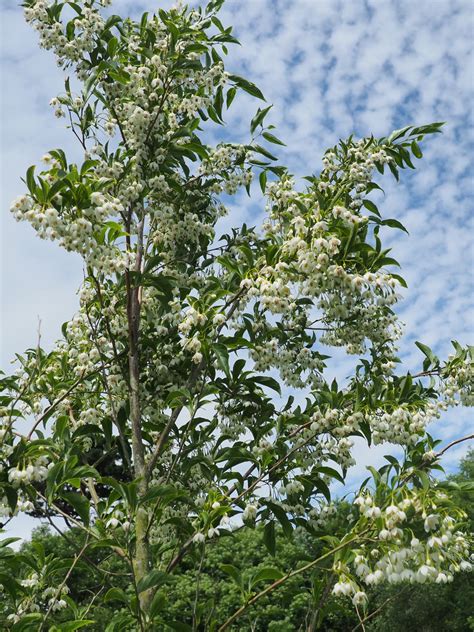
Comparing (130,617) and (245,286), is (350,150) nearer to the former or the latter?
(245,286)

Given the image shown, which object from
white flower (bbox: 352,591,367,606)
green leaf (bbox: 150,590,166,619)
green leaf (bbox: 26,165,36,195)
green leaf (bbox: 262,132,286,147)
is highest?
green leaf (bbox: 262,132,286,147)

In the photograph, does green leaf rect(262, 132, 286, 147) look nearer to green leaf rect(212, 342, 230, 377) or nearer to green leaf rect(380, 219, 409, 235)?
green leaf rect(380, 219, 409, 235)

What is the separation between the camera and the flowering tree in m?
3.97

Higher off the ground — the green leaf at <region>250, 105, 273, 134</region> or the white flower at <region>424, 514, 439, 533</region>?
the green leaf at <region>250, 105, 273, 134</region>

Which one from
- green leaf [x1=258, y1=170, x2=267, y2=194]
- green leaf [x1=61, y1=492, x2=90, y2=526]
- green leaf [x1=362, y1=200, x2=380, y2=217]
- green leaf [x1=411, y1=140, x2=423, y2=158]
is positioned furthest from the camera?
green leaf [x1=258, y1=170, x2=267, y2=194]

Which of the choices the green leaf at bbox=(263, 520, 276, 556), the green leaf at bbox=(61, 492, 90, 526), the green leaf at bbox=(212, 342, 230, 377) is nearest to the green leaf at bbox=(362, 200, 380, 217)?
the green leaf at bbox=(212, 342, 230, 377)

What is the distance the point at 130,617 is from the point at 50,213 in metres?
2.65

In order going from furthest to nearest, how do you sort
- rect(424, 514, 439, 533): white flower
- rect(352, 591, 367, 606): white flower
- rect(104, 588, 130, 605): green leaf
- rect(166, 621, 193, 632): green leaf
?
rect(166, 621, 193, 632): green leaf
rect(104, 588, 130, 605): green leaf
rect(352, 591, 367, 606): white flower
rect(424, 514, 439, 533): white flower

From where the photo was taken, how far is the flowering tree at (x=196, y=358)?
3973 mm

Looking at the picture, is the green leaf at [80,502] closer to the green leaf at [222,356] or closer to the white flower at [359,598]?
the green leaf at [222,356]

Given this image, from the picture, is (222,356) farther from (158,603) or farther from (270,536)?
(158,603)

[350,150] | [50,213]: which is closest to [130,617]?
[50,213]

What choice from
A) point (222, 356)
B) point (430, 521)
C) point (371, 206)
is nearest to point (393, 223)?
point (371, 206)

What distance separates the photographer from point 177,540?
5344 mm
